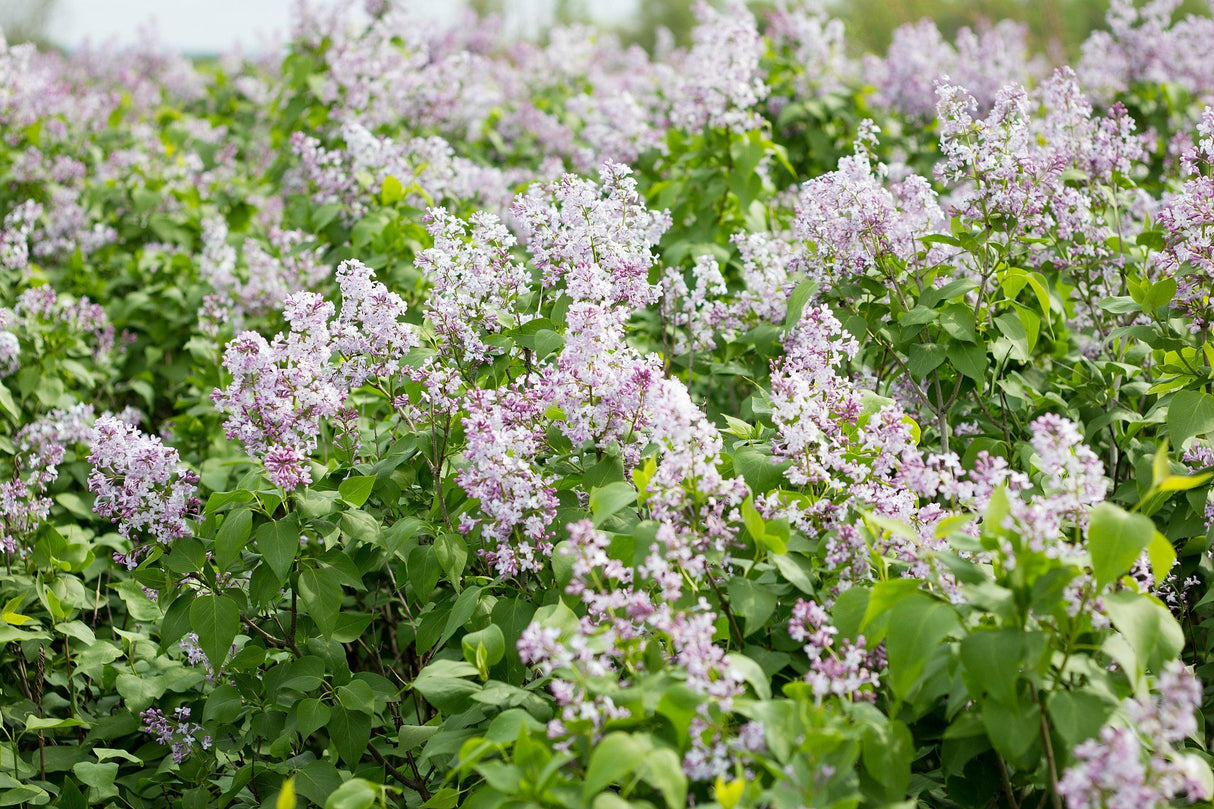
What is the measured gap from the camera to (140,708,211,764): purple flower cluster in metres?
3.71

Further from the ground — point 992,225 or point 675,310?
point 992,225

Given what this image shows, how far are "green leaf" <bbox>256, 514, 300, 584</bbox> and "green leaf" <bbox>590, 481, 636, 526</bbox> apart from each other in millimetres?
957

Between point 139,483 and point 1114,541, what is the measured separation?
2.64 meters

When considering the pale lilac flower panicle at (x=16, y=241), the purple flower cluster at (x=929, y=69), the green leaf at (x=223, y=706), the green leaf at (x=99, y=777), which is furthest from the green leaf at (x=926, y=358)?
the pale lilac flower panicle at (x=16, y=241)

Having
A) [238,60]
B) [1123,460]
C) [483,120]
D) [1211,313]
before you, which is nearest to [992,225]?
[1211,313]

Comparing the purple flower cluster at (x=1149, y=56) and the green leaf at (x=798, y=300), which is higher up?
the purple flower cluster at (x=1149, y=56)

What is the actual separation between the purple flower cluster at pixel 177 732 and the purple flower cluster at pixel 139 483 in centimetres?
82

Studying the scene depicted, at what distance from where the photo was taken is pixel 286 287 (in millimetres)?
6055

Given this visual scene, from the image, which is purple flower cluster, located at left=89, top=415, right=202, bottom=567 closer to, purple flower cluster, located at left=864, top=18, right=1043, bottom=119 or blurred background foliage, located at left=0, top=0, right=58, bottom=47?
purple flower cluster, located at left=864, top=18, right=1043, bottom=119

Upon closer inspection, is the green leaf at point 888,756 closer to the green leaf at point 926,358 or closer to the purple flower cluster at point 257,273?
the green leaf at point 926,358

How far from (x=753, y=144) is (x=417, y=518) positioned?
9.70 feet

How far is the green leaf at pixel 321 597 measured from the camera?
3.19 meters

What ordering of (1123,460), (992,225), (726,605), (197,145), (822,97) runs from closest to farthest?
(726,605)
(992,225)
(1123,460)
(822,97)
(197,145)

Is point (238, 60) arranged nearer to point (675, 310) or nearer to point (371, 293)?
point (675, 310)
